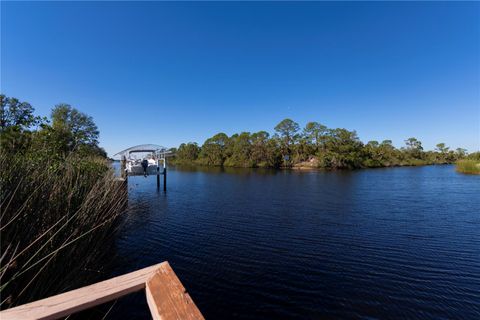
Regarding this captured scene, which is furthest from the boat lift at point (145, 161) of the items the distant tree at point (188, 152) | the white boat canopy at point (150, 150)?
the distant tree at point (188, 152)

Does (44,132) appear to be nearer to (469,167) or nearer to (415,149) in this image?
(469,167)

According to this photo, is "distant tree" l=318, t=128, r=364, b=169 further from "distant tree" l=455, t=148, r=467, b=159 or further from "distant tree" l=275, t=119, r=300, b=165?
"distant tree" l=455, t=148, r=467, b=159

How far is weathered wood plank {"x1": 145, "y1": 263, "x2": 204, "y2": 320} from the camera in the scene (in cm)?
139

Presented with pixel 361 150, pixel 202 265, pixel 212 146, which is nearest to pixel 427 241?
pixel 202 265

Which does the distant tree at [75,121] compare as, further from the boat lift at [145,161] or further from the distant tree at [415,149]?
the distant tree at [415,149]

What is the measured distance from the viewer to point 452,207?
15.9 metres

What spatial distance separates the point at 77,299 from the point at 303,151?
74378 mm

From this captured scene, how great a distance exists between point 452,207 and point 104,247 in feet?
69.8

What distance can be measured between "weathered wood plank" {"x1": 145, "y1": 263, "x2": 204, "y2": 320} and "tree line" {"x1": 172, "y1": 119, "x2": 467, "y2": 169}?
2663 inches

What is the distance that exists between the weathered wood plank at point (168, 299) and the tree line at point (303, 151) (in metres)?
67.6

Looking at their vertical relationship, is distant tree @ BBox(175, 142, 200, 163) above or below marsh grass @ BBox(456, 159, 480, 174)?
above

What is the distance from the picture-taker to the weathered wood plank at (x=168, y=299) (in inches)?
54.6

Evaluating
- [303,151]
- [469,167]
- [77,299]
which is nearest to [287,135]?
[303,151]

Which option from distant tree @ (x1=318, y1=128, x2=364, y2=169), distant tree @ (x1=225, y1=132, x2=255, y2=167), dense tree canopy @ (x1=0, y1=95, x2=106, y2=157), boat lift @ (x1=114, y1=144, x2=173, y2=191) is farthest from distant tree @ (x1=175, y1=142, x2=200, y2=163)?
boat lift @ (x1=114, y1=144, x2=173, y2=191)
